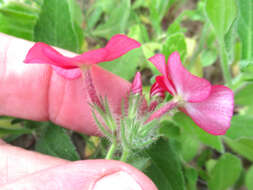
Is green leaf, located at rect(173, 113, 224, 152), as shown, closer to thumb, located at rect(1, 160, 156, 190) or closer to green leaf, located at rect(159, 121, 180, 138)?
green leaf, located at rect(159, 121, 180, 138)

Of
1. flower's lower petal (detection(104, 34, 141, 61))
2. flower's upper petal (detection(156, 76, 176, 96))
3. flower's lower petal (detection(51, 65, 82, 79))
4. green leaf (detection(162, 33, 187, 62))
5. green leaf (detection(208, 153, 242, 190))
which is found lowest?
green leaf (detection(208, 153, 242, 190))

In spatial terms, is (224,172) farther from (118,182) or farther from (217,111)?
(118,182)

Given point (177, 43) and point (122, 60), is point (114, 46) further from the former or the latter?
point (122, 60)

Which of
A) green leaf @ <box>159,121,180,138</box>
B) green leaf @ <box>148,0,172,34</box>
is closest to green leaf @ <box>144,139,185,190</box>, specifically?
green leaf @ <box>159,121,180,138</box>

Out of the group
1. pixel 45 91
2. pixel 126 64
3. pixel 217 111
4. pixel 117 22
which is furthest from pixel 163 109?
pixel 117 22

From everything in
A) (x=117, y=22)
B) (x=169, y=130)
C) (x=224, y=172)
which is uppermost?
(x=117, y=22)

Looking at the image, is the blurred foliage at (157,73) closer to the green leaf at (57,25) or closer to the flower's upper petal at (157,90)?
the green leaf at (57,25)

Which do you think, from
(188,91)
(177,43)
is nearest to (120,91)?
(177,43)
